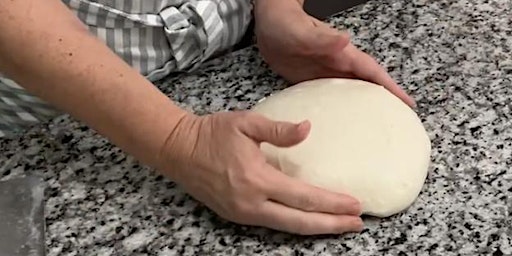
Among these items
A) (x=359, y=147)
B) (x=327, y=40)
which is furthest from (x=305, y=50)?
(x=359, y=147)

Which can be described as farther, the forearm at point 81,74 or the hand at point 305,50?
the hand at point 305,50

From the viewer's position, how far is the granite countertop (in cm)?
88

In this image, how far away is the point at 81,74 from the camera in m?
0.90

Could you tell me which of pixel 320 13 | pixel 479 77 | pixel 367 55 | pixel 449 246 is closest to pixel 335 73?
pixel 367 55

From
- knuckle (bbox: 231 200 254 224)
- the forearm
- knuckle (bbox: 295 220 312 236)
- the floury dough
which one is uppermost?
the forearm

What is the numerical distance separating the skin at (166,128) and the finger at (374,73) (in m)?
0.19

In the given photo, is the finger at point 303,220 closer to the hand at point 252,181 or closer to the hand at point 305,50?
the hand at point 252,181

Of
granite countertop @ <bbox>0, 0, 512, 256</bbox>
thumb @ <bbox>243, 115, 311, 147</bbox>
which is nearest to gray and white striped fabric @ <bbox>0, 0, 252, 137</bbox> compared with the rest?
granite countertop @ <bbox>0, 0, 512, 256</bbox>

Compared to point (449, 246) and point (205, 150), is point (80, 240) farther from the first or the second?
point (449, 246)

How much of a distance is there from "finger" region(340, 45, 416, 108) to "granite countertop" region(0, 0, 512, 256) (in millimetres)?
28

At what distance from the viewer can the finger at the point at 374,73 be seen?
101cm

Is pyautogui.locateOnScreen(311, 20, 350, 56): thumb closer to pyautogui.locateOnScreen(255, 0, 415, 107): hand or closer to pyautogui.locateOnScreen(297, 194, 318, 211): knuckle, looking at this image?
pyautogui.locateOnScreen(255, 0, 415, 107): hand

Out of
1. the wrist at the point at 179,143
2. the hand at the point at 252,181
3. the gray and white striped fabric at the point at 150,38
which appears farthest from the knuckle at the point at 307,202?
the gray and white striped fabric at the point at 150,38

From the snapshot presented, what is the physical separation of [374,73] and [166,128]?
0.84 feet
